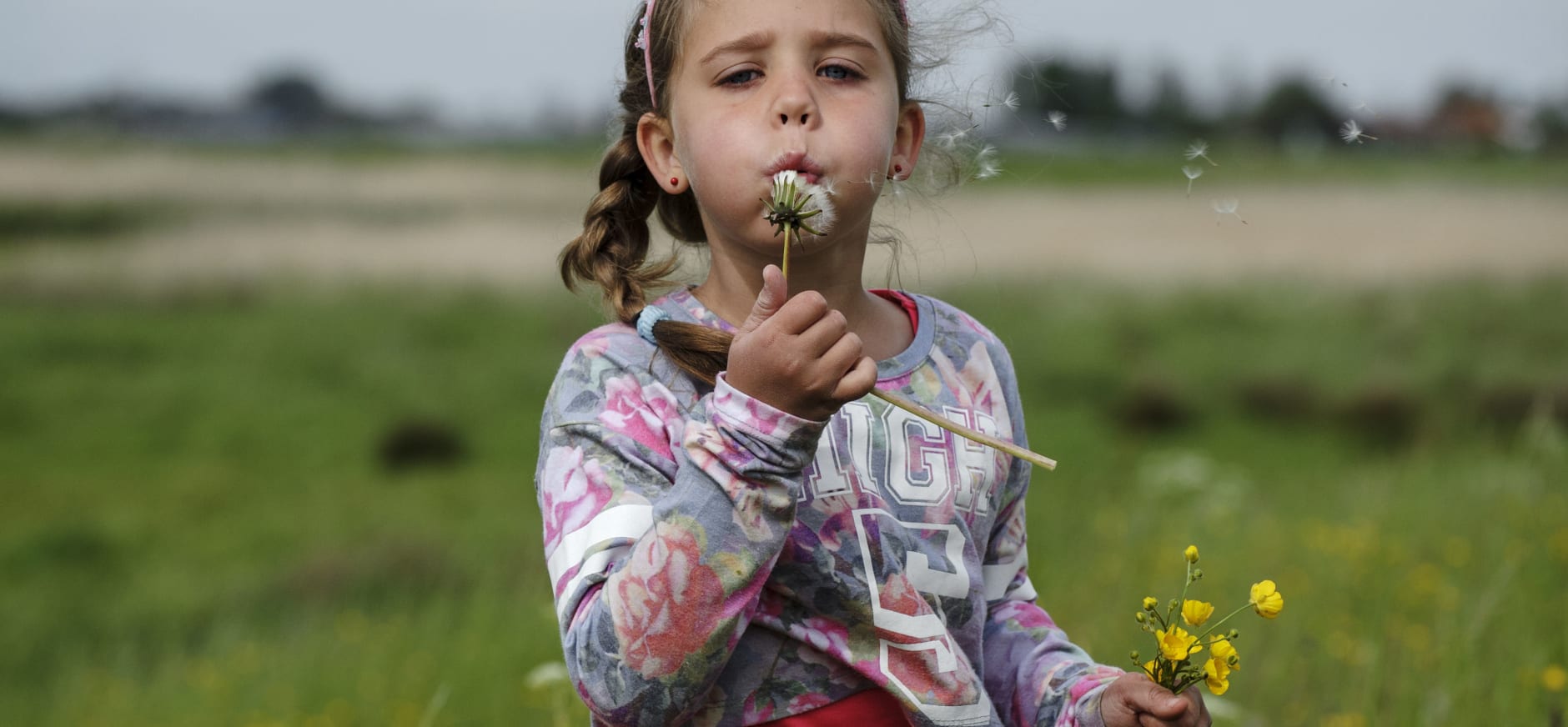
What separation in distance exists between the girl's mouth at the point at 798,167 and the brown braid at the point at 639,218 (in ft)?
0.77

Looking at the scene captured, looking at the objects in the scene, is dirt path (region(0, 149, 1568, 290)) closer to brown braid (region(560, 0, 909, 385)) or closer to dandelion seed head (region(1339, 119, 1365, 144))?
brown braid (region(560, 0, 909, 385))

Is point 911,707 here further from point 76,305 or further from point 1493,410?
point 76,305

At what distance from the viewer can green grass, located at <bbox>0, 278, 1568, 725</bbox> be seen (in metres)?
4.25

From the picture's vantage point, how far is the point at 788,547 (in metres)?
1.72

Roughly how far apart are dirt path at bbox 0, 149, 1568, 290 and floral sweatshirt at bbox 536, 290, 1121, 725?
11553 mm

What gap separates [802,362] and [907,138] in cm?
69

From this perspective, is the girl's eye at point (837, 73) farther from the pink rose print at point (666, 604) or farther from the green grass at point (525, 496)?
the green grass at point (525, 496)

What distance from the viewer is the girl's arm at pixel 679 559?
148 centimetres

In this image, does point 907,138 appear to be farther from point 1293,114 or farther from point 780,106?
point 1293,114

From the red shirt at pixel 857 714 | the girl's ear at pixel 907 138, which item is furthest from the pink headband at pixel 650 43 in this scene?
the red shirt at pixel 857 714

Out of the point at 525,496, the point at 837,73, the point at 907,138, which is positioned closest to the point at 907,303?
the point at 907,138

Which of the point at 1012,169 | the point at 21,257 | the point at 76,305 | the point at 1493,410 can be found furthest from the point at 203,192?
the point at 1012,169

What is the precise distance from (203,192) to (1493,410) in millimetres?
19564

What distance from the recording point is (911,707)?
1729 mm
